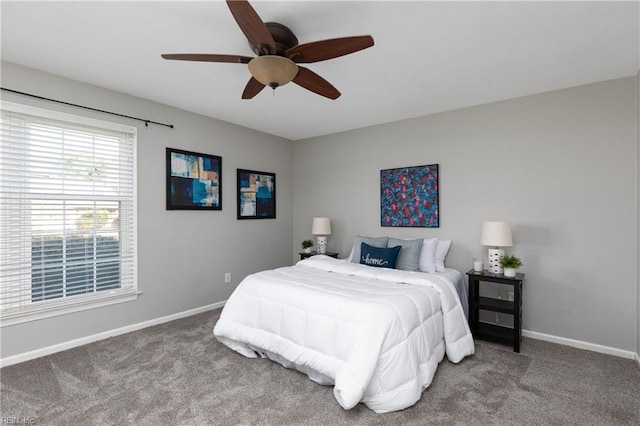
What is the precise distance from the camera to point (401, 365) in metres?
2.01

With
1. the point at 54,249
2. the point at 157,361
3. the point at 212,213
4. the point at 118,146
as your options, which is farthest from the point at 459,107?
the point at 54,249

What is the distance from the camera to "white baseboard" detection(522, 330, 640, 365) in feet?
8.98

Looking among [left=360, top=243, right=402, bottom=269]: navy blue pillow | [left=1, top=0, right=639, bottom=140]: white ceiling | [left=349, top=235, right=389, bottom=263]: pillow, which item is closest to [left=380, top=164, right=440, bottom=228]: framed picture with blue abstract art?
[left=349, top=235, right=389, bottom=263]: pillow

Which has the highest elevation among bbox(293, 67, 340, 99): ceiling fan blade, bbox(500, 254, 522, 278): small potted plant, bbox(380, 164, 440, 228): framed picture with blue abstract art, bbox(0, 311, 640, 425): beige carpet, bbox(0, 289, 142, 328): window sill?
bbox(293, 67, 340, 99): ceiling fan blade

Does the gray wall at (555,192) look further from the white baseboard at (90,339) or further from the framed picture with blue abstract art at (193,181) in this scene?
the white baseboard at (90,339)

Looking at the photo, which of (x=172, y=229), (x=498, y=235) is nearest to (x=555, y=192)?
(x=498, y=235)

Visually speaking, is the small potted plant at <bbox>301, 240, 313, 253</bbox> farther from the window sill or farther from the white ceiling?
the window sill

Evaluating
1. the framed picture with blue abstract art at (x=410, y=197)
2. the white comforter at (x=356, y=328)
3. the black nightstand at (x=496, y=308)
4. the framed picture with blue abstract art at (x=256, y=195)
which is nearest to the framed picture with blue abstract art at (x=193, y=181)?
the framed picture with blue abstract art at (x=256, y=195)

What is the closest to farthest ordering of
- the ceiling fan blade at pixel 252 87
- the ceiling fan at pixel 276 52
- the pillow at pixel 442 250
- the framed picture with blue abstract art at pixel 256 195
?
the ceiling fan at pixel 276 52
the ceiling fan blade at pixel 252 87
the pillow at pixel 442 250
the framed picture with blue abstract art at pixel 256 195

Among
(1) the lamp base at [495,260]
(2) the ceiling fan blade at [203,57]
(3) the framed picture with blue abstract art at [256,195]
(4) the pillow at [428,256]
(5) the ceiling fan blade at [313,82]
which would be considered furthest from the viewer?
(3) the framed picture with blue abstract art at [256,195]

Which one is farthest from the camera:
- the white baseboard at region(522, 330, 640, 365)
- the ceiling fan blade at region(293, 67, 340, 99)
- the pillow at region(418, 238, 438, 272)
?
the pillow at region(418, 238, 438, 272)

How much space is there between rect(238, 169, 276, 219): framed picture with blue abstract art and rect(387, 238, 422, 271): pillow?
7.21 ft

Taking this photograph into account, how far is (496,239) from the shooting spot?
9.88 feet

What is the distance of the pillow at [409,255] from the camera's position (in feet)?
11.3
